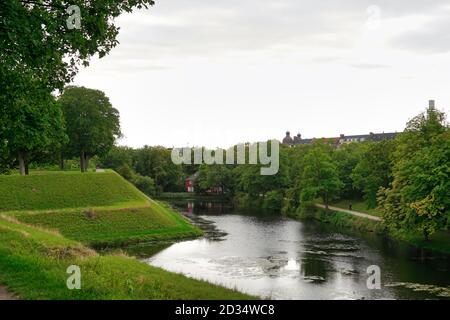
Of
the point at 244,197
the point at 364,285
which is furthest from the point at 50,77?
the point at 244,197

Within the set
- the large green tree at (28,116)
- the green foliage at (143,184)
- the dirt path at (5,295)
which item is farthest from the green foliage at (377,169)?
the dirt path at (5,295)

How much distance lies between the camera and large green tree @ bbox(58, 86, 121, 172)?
237 ft

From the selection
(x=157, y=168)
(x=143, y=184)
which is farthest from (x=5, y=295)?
(x=157, y=168)

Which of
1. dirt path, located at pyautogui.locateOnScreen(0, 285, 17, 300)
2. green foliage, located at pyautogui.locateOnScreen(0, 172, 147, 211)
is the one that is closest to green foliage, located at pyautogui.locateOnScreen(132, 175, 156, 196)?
green foliage, located at pyautogui.locateOnScreen(0, 172, 147, 211)

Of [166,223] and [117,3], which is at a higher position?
[117,3]

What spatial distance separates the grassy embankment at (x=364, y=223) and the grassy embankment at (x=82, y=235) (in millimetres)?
20293

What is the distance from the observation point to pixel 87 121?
7219 centimetres

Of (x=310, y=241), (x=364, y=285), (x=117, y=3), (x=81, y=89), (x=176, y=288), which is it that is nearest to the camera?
(x=176, y=288)

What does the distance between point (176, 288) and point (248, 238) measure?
38.2 meters

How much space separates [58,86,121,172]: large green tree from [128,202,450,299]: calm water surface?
21834mm

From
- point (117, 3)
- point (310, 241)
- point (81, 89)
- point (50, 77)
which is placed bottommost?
point (310, 241)

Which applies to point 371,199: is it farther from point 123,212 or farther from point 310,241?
point 123,212
